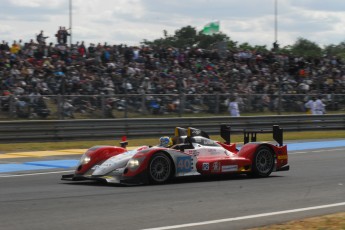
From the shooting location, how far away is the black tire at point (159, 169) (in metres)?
11.0

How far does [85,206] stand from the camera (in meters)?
8.59

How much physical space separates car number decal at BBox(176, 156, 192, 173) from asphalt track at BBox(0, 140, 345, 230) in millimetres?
Result: 247

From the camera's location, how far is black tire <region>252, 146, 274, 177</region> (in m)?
12.5

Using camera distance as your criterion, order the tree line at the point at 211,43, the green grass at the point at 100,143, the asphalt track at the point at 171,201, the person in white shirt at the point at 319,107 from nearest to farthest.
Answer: the asphalt track at the point at 171,201, the green grass at the point at 100,143, the person in white shirt at the point at 319,107, the tree line at the point at 211,43

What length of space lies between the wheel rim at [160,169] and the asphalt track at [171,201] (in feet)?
0.80

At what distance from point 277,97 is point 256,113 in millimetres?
1296

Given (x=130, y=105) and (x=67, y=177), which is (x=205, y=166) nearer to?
(x=67, y=177)

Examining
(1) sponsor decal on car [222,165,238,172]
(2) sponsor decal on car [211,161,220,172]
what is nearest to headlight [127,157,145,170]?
(2) sponsor decal on car [211,161,220,172]

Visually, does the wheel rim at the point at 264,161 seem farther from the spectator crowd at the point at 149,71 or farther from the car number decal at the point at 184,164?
the spectator crowd at the point at 149,71

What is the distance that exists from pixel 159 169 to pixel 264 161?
8.35ft

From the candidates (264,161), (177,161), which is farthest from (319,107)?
(177,161)

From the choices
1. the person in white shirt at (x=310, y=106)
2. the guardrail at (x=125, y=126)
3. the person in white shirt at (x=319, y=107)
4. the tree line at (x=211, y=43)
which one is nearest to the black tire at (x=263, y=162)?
the guardrail at (x=125, y=126)

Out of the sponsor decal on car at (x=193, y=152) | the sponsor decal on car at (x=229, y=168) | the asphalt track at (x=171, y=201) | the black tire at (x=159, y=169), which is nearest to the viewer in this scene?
the asphalt track at (x=171, y=201)

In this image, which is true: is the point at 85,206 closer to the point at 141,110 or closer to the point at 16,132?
the point at 16,132
